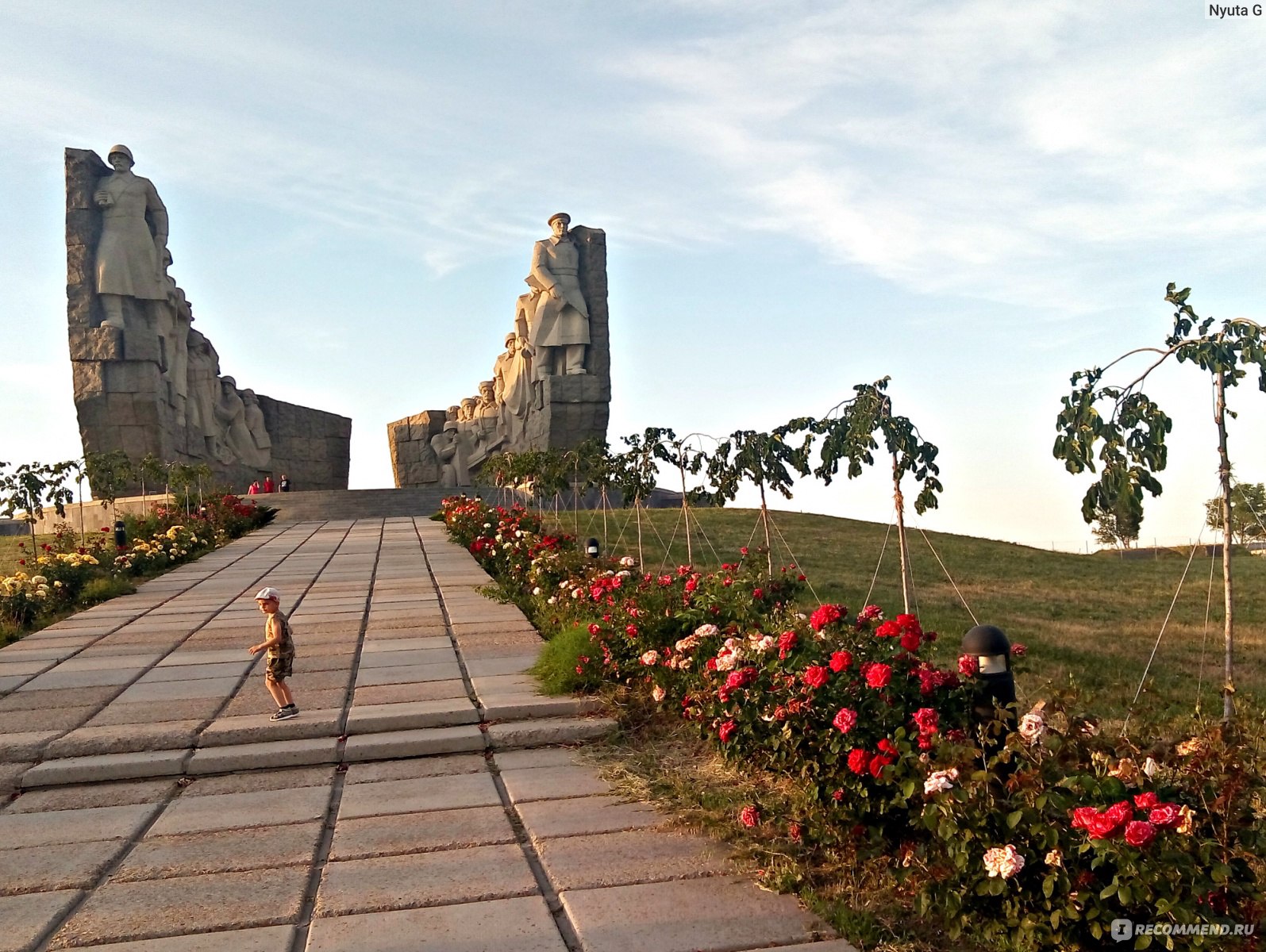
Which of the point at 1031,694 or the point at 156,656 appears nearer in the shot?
the point at 1031,694

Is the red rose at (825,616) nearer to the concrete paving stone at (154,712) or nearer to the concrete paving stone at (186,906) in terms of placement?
the concrete paving stone at (186,906)

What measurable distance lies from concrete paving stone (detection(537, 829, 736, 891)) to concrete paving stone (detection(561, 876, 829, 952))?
0.06m

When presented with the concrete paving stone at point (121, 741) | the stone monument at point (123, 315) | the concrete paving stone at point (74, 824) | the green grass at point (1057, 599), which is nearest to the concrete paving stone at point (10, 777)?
the concrete paving stone at point (121, 741)

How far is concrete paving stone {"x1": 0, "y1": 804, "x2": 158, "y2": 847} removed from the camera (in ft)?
12.1

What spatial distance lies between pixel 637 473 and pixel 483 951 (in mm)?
9659

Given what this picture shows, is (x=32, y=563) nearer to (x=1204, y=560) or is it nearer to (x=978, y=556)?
(x=978, y=556)

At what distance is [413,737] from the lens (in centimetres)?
473

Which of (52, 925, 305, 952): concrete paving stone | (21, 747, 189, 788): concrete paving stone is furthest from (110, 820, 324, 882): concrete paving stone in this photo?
(21, 747, 189, 788): concrete paving stone

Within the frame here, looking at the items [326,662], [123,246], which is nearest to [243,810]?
[326,662]

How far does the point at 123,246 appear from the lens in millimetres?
24094

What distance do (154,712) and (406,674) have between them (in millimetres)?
1372

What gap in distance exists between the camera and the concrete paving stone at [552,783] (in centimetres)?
400

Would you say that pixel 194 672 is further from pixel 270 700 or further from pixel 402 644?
pixel 402 644

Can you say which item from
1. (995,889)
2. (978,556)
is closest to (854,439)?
(995,889)
